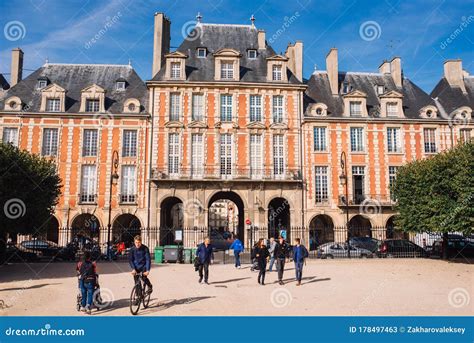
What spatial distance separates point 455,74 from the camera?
33.4m

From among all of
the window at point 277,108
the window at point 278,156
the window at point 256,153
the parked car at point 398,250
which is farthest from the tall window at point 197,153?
the parked car at point 398,250

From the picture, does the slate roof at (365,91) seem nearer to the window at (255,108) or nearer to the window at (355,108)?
the window at (355,108)

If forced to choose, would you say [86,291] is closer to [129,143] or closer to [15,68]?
[129,143]

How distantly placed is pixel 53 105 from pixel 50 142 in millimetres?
2649

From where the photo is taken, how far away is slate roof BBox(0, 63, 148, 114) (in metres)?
29.6

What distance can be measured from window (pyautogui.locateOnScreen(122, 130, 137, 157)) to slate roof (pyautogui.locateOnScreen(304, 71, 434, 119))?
12538 mm

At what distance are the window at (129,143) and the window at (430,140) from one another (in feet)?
67.9

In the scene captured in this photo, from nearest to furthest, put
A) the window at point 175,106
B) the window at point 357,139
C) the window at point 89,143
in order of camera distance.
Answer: the window at point 89,143 < the window at point 175,106 < the window at point 357,139

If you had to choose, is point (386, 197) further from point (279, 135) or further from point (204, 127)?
point (204, 127)

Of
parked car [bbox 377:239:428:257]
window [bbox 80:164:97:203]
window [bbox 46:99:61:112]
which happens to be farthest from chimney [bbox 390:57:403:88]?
window [bbox 46:99:61:112]

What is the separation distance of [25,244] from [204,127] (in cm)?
1315

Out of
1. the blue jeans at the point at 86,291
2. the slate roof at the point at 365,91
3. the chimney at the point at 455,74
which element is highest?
the chimney at the point at 455,74

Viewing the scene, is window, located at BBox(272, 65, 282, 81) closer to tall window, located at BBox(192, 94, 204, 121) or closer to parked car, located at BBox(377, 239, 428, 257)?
tall window, located at BBox(192, 94, 204, 121)

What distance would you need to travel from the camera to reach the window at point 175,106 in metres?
29.2
